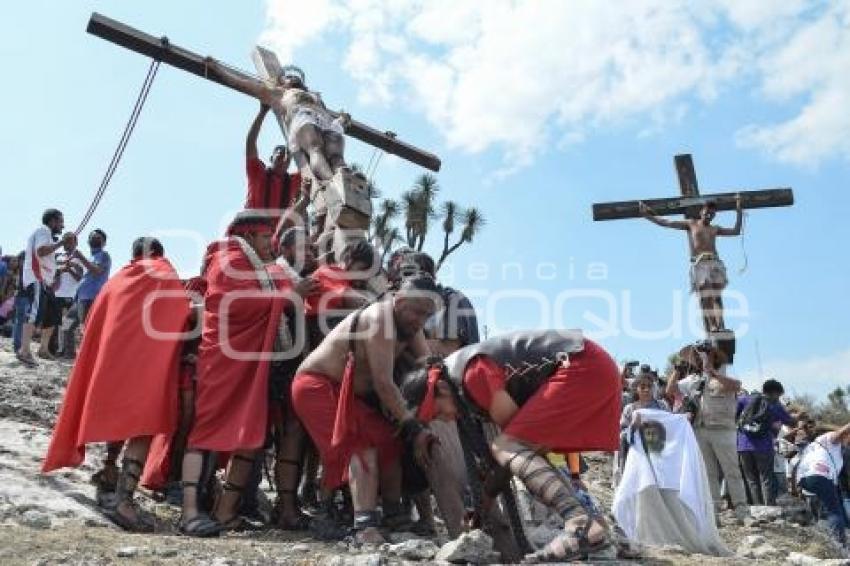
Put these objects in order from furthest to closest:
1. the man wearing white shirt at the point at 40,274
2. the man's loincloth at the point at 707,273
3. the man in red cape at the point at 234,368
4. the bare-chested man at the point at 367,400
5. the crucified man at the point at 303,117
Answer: the man's loincloth at the point at 707,273 < the man wearing white shirt at the point at 40,274 < the crucified man at the point at 303,117 < the man in red cape at the point at 234,368 < the bare-chested man at the point at 367,400

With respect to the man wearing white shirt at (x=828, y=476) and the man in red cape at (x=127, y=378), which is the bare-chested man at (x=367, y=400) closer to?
the man in red cape at (x=127, y=378)

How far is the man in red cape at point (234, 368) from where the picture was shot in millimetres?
5008

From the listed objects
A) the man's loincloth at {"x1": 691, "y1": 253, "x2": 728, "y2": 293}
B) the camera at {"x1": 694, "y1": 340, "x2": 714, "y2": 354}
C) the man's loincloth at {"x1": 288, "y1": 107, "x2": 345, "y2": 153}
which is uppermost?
the man's loincloth at {"x1": 288, "y1": 107, "x2": 345, "y2": 153}

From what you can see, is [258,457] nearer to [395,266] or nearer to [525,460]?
[395,266]

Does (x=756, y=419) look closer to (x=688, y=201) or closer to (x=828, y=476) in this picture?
(x=828, y=476)

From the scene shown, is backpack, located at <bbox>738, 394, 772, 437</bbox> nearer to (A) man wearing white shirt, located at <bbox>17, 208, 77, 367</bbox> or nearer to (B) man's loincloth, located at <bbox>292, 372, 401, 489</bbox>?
(B) man's loincloth, located at <bbox>292, 372, 401, 489</bbox>

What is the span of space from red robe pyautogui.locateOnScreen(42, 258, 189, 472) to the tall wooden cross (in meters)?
6.63

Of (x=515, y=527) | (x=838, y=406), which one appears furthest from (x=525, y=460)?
(x=838, y=406)

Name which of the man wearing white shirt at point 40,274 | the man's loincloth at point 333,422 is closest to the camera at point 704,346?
the man's loincloth at point 333,422

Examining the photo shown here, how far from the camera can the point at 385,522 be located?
16.0ft

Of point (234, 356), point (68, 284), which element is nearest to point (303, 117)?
point (234, 356)

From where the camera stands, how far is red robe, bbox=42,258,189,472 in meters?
5.09

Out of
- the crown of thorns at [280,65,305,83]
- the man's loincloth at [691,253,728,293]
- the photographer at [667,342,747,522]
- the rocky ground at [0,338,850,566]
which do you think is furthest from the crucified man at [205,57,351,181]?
the man's loincloth at [691,253,728,293]

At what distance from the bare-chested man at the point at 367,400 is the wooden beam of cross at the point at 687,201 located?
21.4 feet
